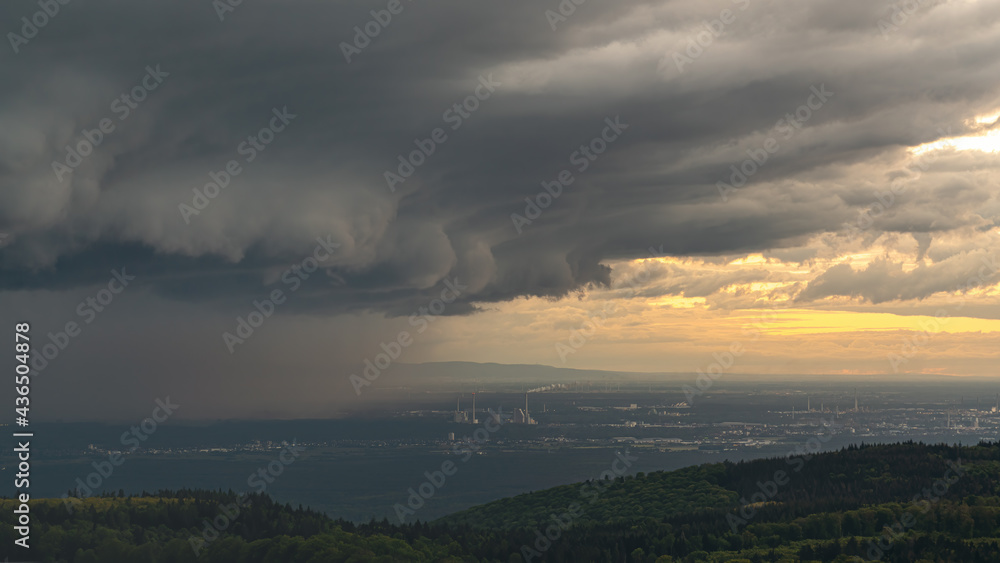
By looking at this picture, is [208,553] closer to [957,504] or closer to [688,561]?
[688,561]

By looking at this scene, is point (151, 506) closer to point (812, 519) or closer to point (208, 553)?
point (208, 553)

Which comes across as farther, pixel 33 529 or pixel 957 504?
pixel 33 529

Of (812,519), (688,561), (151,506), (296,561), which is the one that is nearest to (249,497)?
(151,506)

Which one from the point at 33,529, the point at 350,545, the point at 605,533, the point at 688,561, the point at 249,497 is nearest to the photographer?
the point at 688,561

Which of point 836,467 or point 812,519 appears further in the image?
point 836,467

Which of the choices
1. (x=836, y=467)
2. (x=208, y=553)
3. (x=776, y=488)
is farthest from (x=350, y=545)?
(x=836, y=467)

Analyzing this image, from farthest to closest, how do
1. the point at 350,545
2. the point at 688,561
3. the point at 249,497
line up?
the point at 249,497
the point at 350,545
the point at 688,561
